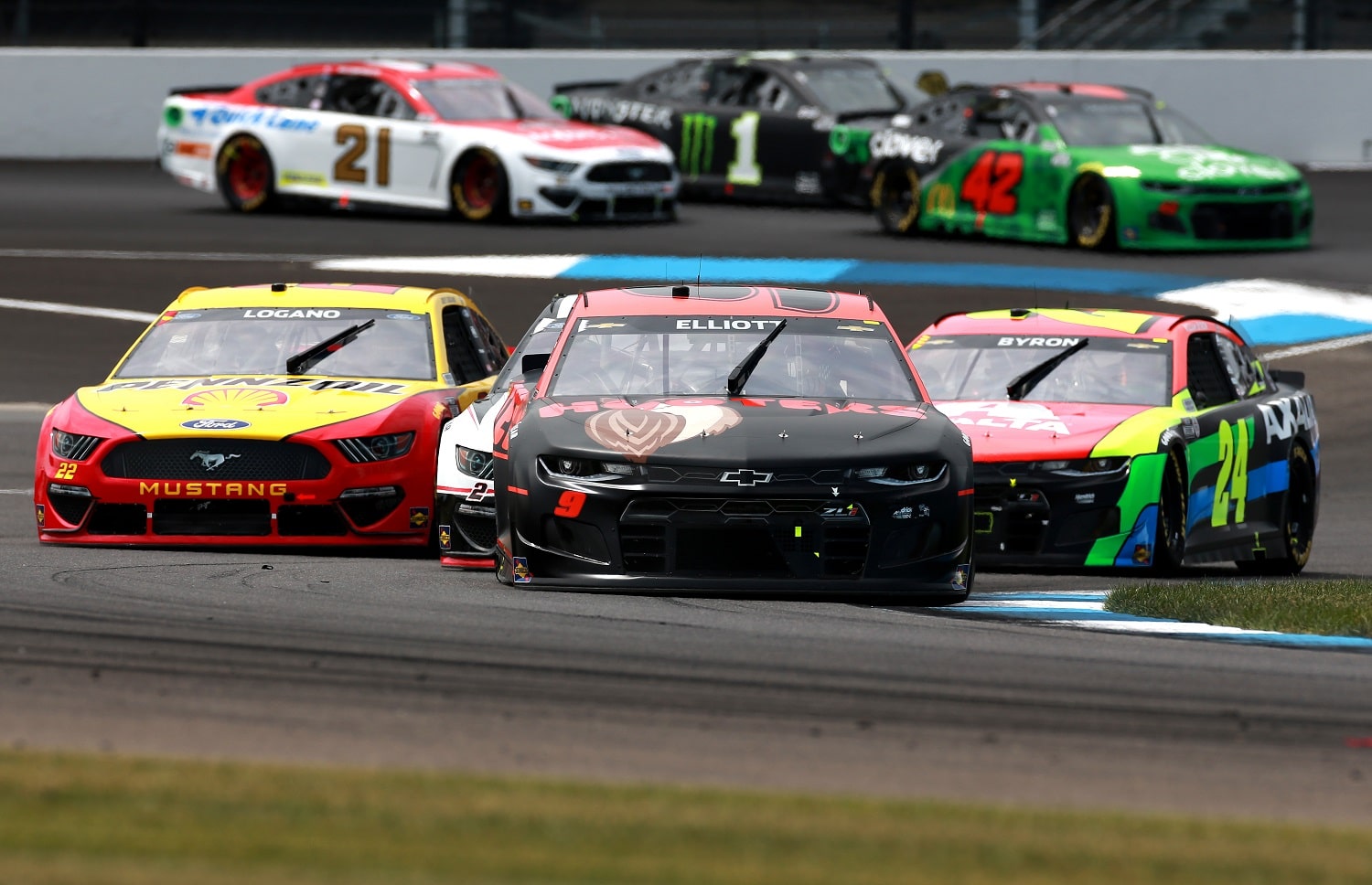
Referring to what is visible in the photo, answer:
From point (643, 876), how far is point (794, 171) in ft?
65.1

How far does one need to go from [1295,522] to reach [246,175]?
47.5ft

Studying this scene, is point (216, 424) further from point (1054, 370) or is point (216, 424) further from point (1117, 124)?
point (1117, 124)

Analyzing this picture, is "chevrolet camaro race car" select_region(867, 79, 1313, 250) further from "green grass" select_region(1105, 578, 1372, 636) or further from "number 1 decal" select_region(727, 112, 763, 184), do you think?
"green grass" select_region(1105, 578, 1372, 636)

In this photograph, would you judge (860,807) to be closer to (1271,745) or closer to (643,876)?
(643,876)

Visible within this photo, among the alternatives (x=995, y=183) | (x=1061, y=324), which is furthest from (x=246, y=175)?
(x=1061, y=324)

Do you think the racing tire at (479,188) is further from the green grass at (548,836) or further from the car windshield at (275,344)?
the green grass at (548,836)

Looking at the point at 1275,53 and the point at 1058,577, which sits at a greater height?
the point at 1275,53

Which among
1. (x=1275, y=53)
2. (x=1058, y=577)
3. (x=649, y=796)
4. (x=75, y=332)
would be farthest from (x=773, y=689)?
(x=1275, y=53)

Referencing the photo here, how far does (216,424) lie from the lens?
35.7 feet

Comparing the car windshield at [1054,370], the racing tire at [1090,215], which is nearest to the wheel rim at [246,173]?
the racing tire at [1090,215]

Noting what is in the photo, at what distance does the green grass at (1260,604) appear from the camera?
8836mm

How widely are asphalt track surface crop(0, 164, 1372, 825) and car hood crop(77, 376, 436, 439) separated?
61 centimetres

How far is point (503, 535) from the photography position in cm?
916

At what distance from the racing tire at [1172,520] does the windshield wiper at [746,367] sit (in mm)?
2105
